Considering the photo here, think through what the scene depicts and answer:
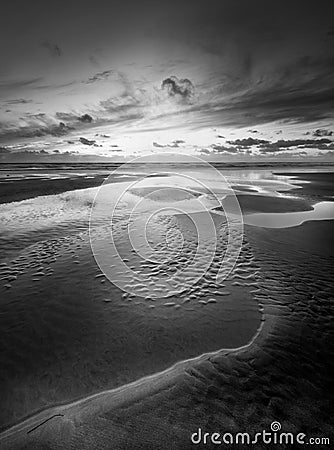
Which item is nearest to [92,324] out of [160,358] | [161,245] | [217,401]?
[160,358]

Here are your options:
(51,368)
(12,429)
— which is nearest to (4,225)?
(51,368)

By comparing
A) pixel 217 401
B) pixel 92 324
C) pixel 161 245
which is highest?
pixel 161 245

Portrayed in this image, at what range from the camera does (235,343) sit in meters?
3.46

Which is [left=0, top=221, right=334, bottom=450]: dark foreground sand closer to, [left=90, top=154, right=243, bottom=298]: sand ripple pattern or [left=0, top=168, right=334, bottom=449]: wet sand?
[left=0, top=168, right=334, bottom=449]: wet sand

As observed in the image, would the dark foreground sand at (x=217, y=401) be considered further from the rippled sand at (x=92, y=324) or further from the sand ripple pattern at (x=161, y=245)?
the sand ripple pattern at (x=161, y=245)

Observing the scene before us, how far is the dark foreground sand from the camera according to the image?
2.23 meters

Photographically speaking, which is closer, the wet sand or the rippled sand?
the wet sand

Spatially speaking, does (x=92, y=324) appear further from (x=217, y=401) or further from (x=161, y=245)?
(x=161, y=245)

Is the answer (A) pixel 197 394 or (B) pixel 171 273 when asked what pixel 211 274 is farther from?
(A) pixel 197 394

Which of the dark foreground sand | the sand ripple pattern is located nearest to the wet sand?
the dark foreground sand

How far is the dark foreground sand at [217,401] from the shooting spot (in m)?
2.23

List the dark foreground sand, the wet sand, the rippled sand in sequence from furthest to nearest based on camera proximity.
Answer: the rippled sand, the wet sand, the dark foreground sand

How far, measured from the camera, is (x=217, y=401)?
254cm

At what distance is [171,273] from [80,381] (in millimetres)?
2945
